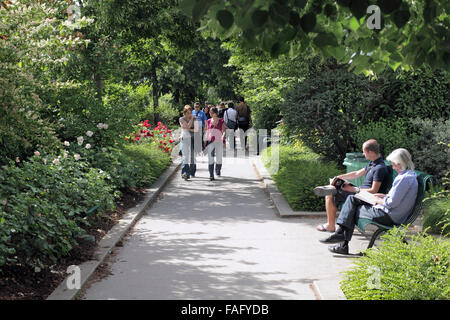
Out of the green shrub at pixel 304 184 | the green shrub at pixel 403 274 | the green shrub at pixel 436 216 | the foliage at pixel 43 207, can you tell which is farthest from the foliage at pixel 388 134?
the green shrub at pixel 403 274

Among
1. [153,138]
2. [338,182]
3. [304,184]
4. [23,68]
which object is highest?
[23,68]

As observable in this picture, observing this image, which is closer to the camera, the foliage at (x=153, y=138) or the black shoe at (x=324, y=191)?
the black shoe at (x=324, y=191)

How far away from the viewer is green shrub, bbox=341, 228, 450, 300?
15.1 ft

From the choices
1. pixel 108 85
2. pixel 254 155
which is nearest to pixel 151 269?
pixel 108 85

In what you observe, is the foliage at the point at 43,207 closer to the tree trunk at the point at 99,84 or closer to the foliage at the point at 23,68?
the foliage at the point at 23,68

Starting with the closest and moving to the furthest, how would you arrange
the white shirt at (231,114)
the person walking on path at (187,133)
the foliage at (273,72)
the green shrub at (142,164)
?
the green shrub at (142,164)
the person walking on path at (187,133)
the foliage at (273,72)
the white shirt at (231,114)

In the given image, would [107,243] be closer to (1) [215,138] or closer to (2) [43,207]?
(2) [43,207]

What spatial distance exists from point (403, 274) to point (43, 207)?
3.69 meters

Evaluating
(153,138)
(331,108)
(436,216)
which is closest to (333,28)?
(436,216)

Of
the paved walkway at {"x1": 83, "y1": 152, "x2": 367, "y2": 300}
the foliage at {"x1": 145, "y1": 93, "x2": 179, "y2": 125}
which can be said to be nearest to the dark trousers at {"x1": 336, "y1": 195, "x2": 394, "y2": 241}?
the paved walkway at {"x1": 83, "y1": 152, "x2": 367, "y2": 300}

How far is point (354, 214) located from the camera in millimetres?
7191

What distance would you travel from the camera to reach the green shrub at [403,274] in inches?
181

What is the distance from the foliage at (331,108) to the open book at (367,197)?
217 inches

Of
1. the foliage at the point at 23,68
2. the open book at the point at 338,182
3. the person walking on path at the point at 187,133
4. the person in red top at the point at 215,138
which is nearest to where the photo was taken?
the foliage at the point at 23,68
